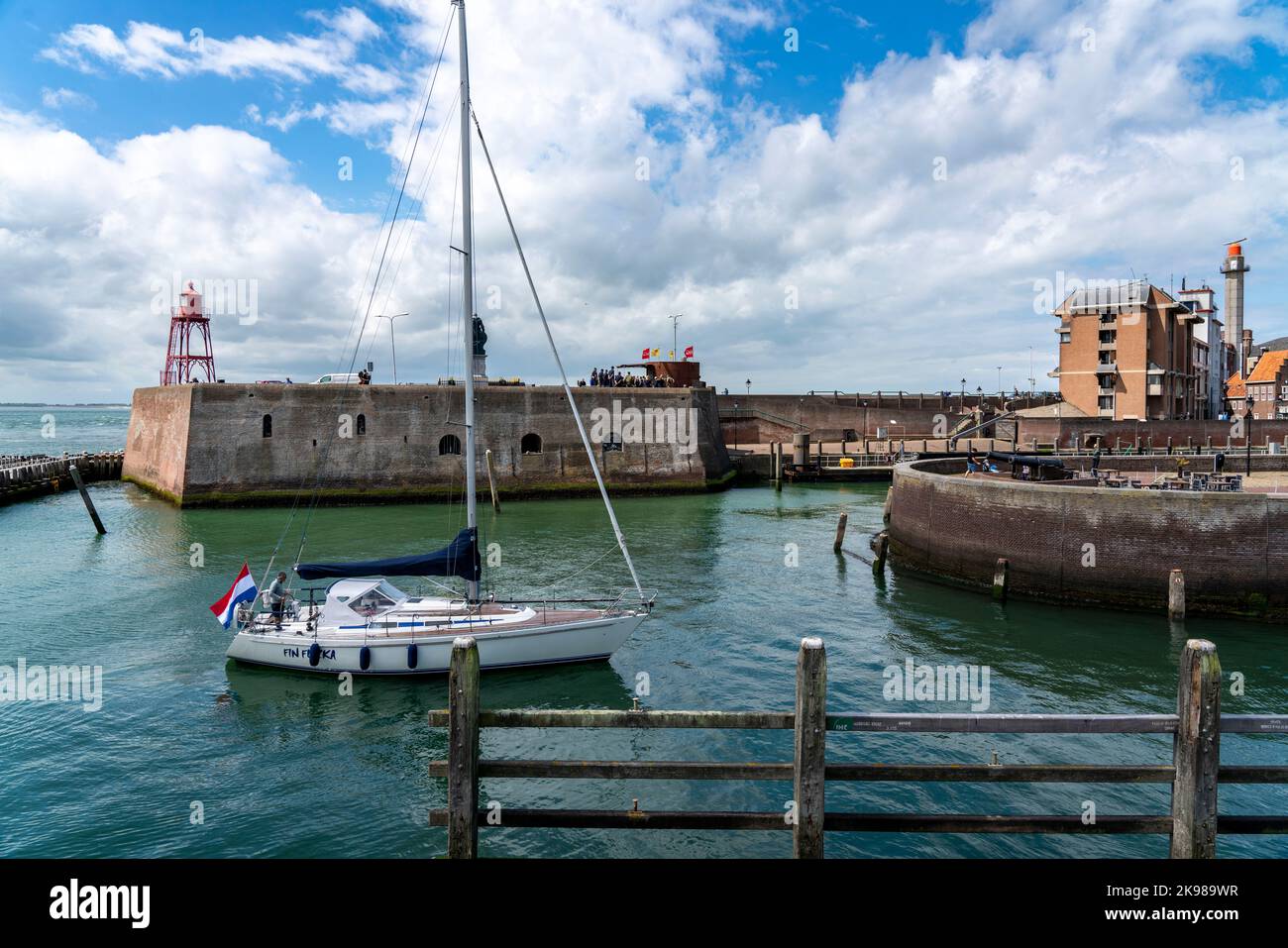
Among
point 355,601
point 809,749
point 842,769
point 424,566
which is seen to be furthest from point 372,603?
point 842,769

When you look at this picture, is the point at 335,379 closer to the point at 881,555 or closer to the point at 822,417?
the point at 881,555

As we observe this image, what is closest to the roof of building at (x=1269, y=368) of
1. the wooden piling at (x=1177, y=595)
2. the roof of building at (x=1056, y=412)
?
the roof of building at (x=1056, y=412)

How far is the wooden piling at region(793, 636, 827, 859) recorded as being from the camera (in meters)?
7.11

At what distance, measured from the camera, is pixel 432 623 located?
17.4 metres

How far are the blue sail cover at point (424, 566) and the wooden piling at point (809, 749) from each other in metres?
11.8

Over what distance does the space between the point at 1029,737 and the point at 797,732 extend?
9190 millimetres

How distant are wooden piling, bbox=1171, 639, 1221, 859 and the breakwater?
4809cm

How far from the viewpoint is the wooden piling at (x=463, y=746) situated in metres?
7.27

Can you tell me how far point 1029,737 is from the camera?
1424cm

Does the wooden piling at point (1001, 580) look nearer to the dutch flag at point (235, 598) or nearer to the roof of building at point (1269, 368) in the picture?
the dutch flag at point (235, 598)

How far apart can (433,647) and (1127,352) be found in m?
73.7

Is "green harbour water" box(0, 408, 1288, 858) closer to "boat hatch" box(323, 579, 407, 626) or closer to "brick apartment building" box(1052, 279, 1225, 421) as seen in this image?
"boat hatch" box(323, 579, 407, 626)
